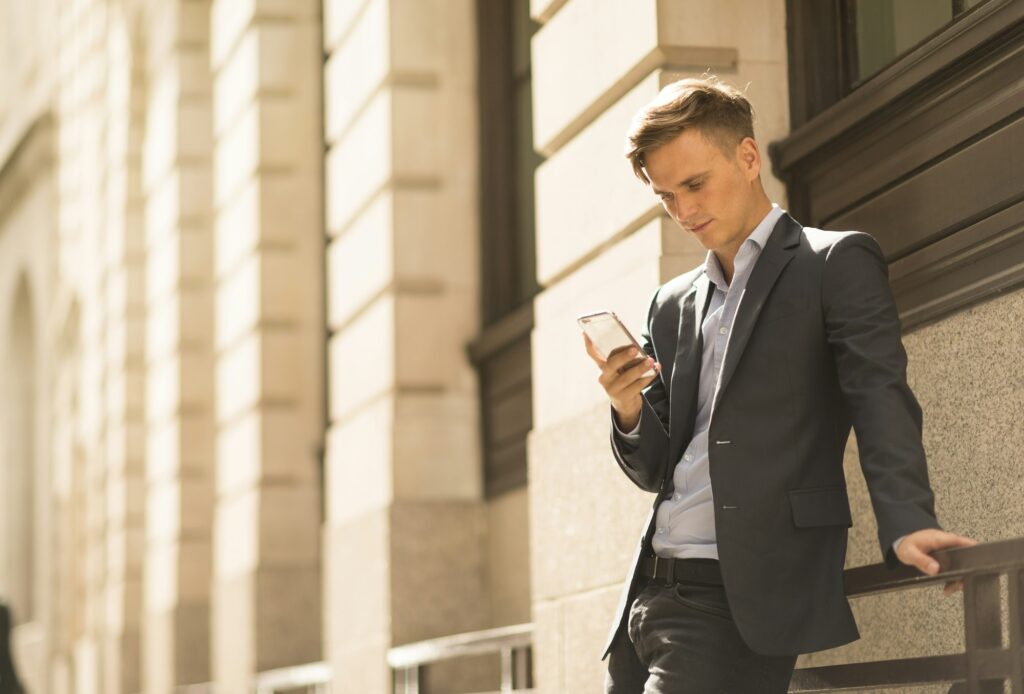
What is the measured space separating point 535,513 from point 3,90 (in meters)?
29.7

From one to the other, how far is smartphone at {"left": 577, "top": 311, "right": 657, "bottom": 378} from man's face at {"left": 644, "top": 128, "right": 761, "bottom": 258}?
1.15ft

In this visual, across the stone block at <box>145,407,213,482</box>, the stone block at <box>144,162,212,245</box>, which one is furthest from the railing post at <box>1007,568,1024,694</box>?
the stone block at <box>144,162,212,245</box>

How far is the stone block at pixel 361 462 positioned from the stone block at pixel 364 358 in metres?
0.09

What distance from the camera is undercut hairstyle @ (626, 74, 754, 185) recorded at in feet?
15.1

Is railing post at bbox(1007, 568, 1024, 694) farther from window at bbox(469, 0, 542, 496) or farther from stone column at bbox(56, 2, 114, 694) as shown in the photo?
stone column at bbox(56, 2, 114, 694)

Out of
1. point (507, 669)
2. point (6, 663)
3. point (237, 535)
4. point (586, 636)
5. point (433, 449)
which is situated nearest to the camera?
point (586, 636)

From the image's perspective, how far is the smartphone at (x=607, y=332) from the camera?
182 inches

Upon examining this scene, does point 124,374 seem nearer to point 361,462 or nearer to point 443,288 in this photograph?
point 361,462

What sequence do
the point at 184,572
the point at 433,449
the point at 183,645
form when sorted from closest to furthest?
the point at 433,449, the point at 183,645, the point at 184,572

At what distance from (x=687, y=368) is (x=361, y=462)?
7249 millimetres

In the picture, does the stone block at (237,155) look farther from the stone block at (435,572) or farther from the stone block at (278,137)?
the stone block at (435,572)

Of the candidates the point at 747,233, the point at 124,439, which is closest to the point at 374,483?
the point at 747,233

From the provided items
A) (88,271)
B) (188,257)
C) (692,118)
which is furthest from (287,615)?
(88,271)

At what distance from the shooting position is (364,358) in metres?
12.1
